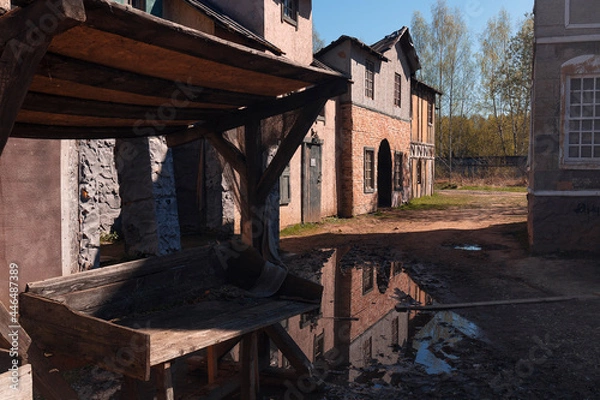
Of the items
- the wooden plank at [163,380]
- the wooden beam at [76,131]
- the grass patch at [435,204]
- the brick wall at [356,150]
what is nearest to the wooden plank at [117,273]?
the wooden plank at [163,380]

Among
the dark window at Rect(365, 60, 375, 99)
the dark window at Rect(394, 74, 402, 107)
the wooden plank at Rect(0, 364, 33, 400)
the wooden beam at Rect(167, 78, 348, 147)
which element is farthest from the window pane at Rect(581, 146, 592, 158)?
the dark window at Rect(394, 74, 402, 107)

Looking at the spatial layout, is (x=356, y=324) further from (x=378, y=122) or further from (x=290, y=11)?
(x=378, y=122)

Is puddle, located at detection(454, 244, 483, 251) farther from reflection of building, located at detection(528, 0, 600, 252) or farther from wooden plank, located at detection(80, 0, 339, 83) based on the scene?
wooden plank, located at detection(80, 0, 339, 83)

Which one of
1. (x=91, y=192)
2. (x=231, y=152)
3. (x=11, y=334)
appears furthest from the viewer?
(x=91, y=192)

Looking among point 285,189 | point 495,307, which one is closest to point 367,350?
point 495,307

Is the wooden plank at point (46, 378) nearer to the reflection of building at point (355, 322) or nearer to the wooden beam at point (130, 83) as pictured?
the wooden beam at point (130, 83)

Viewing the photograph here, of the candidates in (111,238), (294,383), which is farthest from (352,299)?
(111,238)

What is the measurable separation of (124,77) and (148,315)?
1.78 meters

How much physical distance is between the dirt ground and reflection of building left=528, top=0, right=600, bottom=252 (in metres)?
0.59

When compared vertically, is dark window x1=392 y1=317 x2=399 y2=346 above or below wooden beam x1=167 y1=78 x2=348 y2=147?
below

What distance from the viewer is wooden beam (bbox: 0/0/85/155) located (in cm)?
196

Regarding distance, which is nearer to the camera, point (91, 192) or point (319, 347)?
point (319, 347)

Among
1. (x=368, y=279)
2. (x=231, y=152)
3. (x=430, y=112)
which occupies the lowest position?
(x=368, y=279)

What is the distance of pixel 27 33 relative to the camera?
1.97 meters
